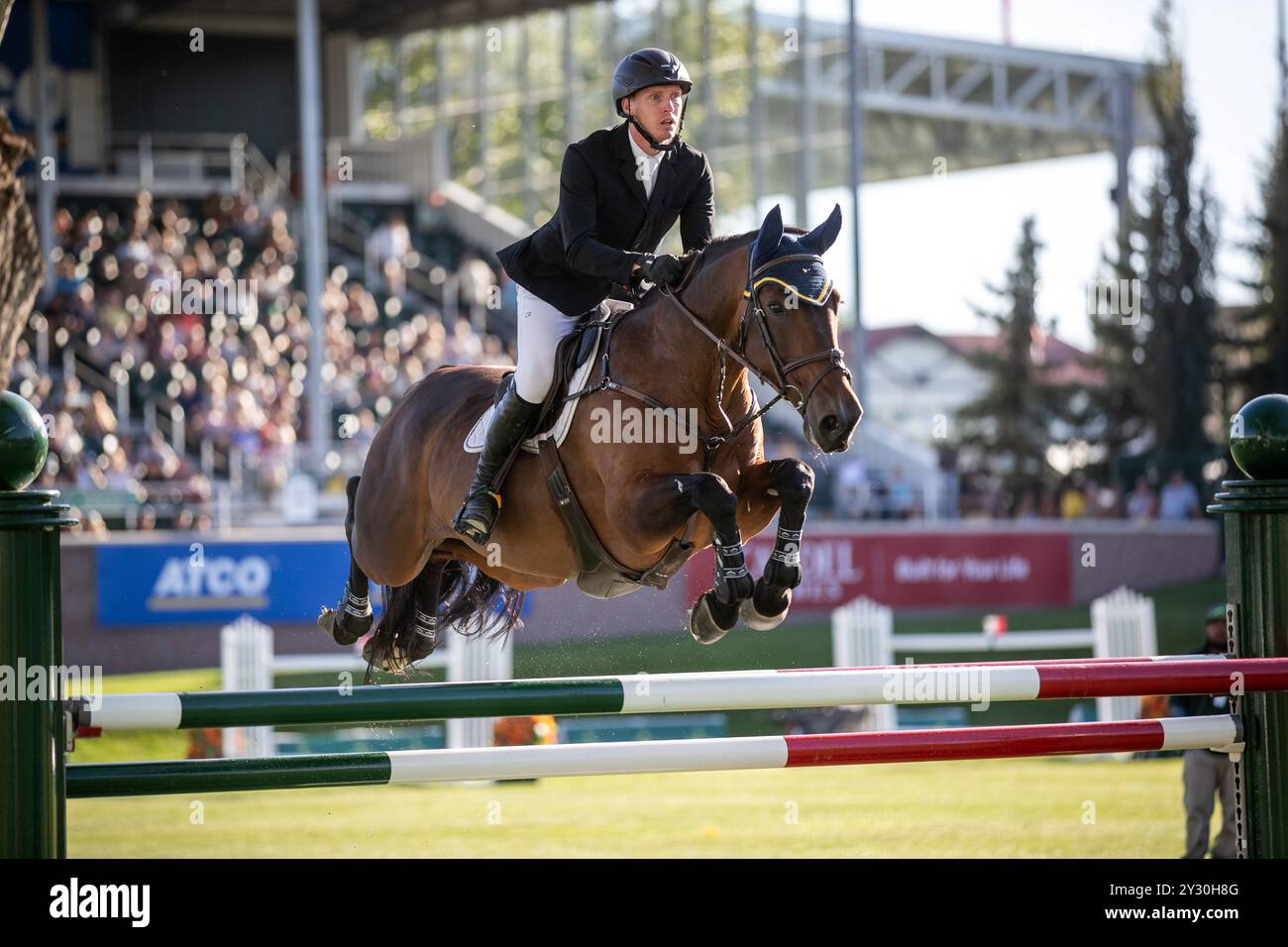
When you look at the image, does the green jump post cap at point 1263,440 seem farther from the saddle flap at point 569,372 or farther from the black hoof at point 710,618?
the saddle flap at point 569,372

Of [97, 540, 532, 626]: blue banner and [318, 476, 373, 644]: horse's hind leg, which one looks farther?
[97, 540, 532, 626]: blue banner

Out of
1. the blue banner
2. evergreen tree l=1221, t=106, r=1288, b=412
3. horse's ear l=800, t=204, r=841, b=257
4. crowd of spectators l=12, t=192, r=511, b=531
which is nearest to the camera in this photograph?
horse's ear l=800, t=204, r=841, b=257

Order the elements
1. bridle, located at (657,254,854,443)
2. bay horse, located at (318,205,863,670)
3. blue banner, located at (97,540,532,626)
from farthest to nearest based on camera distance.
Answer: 1. blue banner, located at (97,540,532,626)
2. bay horse, located at (318,205,863,670)
3. bridle, located at (657,254,854,443)

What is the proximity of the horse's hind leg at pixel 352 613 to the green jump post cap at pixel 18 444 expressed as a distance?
266 cm

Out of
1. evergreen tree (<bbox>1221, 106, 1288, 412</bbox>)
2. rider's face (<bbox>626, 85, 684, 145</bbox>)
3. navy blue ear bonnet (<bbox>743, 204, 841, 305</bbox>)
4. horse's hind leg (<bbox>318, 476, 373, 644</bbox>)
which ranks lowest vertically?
horse's hind leg (<bbox>318, 476, 373, 644</bbox>)

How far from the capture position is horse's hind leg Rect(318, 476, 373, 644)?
641 cm

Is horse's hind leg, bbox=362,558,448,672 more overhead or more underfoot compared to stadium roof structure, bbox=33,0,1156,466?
more underfoot

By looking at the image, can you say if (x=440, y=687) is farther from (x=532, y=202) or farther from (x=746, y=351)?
(x=532, y=202)

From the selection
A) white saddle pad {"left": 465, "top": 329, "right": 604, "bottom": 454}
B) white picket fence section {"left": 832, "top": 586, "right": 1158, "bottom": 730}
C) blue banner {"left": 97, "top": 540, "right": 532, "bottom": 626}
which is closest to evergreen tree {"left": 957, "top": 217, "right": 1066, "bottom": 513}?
white picket fence section {"left": 832, "top": 586, "right": 1158, "bottom": 730}

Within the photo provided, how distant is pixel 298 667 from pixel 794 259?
804 centimetres

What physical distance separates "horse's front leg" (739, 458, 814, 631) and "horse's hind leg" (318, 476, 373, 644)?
6.40ft

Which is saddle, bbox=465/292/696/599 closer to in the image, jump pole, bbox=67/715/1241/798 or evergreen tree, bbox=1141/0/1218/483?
jump pole, bbox=67/715/1241/798

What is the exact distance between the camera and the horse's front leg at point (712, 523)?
4.92 meters
